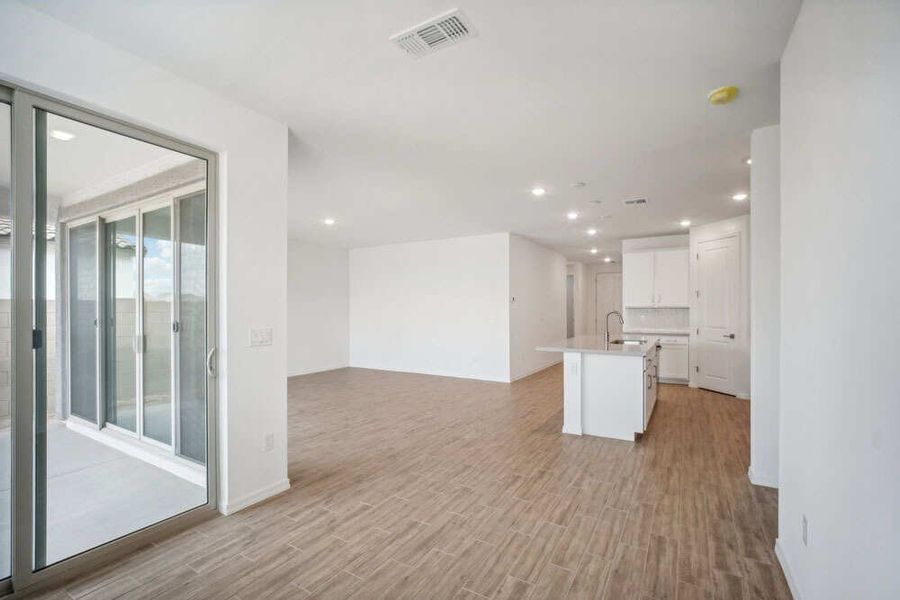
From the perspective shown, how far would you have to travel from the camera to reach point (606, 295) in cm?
1227

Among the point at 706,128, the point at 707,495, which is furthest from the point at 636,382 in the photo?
the point at 706,128

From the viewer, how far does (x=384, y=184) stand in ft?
14.9

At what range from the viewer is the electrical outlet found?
176 cm

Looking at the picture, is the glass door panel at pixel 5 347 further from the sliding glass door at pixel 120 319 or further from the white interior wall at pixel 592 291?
the white interior wall at pixel 592 291

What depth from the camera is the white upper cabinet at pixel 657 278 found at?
728cm

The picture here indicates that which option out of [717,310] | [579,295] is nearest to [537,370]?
[717,310]

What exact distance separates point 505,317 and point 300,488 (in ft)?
16.5

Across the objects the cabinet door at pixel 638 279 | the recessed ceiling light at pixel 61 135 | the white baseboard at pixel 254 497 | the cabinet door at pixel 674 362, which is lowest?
the white baseboard at pixel 254 497

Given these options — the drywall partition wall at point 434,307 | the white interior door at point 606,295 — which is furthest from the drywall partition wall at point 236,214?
the white interior door at point 606,295

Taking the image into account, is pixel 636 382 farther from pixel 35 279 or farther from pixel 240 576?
pixel 35 279

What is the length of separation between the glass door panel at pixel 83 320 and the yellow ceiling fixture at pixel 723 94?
13.1 feet

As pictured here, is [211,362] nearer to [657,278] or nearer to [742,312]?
[742,312]

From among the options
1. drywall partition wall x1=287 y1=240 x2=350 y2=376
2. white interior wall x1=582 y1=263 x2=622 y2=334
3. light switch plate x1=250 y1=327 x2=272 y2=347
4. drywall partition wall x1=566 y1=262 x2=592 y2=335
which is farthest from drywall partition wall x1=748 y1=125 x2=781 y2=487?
white interior wall x1=582 y1=263 x2=622 y2=334

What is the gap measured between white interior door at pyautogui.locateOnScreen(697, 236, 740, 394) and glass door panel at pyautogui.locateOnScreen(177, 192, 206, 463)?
6938 millimetres
